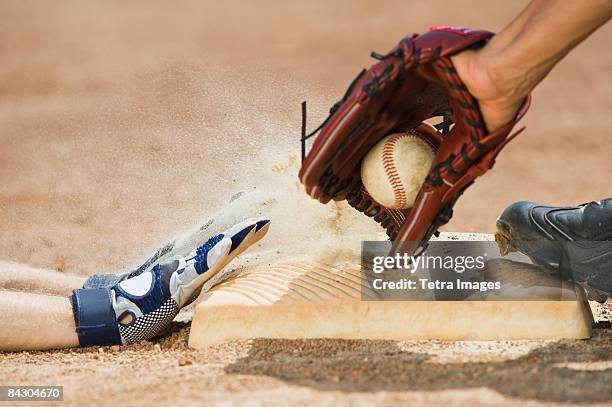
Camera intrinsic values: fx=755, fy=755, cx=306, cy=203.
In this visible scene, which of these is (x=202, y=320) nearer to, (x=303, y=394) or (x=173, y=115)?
(x=303, y=394)

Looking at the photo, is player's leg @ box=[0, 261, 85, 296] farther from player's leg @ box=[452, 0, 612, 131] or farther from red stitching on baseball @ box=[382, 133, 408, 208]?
player's leg @ box=[452, 0, 612, 131]

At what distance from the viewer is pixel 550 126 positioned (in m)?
7.08

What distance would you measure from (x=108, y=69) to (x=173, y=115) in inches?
65.4

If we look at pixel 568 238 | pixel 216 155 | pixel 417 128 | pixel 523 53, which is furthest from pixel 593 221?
pixel 216 155

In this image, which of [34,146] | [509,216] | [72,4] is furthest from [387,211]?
[72,4]

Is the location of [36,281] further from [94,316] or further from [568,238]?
[568,238]

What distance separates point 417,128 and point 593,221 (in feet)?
2.18

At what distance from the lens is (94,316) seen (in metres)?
2.47

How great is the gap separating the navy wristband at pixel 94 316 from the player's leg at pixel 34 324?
0.03 m

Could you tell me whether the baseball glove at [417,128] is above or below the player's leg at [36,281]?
above

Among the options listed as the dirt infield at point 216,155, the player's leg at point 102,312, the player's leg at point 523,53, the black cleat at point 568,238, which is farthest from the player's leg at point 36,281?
the player's leg at point 523,53

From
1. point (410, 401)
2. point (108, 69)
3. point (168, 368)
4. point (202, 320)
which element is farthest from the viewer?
point (108, 69)

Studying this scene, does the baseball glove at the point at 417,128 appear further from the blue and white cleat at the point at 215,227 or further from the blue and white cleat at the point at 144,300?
the blue and white cleat at the point at 215,227

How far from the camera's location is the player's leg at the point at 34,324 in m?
2.42
